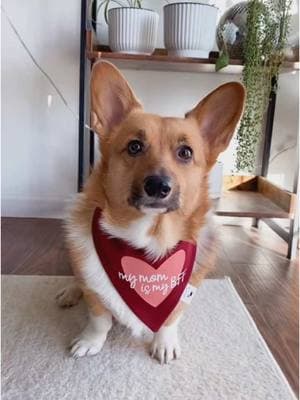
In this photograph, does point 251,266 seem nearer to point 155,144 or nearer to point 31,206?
point 155,144

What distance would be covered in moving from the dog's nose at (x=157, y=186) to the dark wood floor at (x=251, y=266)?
0.56 m

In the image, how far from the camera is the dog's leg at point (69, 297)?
1.22m

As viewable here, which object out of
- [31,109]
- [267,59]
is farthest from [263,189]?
[31,109]

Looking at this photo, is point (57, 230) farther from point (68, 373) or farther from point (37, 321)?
point (68, 373)

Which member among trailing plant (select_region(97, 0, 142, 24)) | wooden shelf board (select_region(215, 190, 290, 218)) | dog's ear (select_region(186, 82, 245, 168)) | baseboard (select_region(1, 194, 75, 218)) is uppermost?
trailing plant (select_region(97, 0, 142, 24))

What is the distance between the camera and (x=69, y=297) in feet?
4.01

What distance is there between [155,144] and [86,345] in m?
0.53

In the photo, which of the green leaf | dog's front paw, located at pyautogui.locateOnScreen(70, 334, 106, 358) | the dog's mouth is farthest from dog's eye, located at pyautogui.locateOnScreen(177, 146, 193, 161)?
the green leaf

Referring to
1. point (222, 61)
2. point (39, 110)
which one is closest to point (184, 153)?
point (222, 61)

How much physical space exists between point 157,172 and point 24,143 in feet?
4.51

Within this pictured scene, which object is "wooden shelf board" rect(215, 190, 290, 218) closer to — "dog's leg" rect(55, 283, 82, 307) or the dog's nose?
"dog's leg" rect(55, 283, 82, 307)

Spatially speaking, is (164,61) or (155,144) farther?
(164,61)

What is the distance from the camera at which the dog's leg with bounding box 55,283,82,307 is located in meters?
1.22

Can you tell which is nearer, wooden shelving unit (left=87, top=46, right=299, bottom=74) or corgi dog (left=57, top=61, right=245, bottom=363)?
corgi dog (left=57, top=61, right=245, bottom=363)
